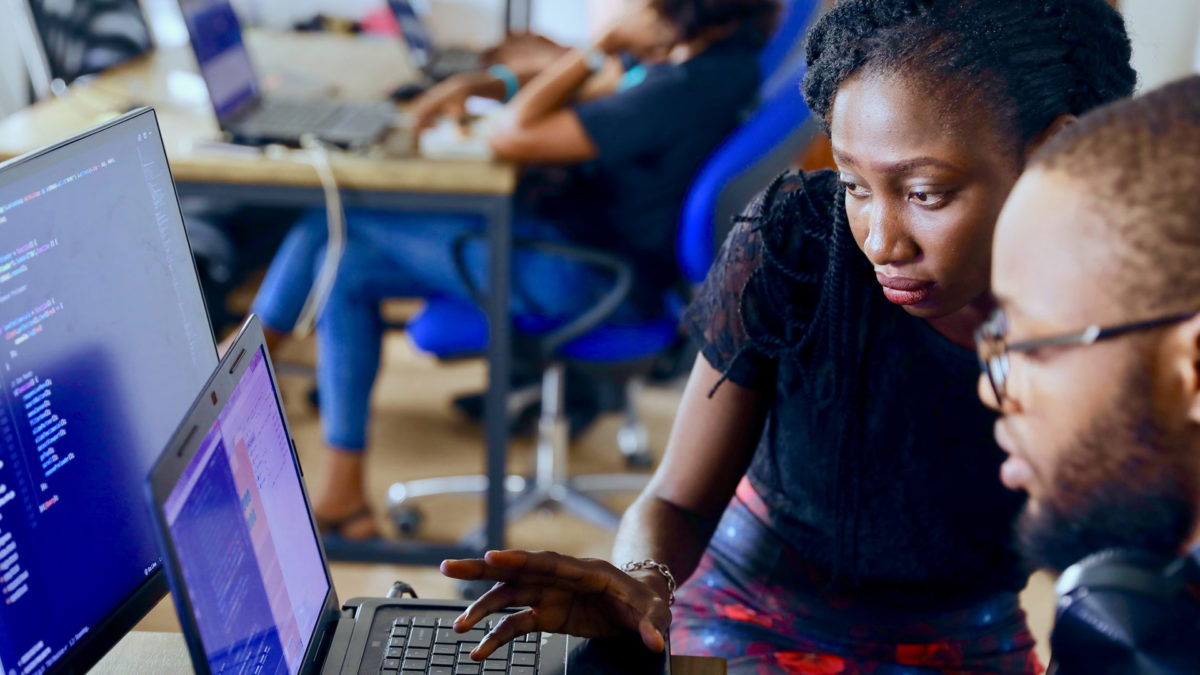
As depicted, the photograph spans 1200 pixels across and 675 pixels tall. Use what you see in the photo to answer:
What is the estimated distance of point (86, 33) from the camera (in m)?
2.56

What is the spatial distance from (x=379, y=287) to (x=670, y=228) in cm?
57

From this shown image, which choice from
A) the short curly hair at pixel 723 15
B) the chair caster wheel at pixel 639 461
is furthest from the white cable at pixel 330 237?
the chair caster wheel at pixel 639 461

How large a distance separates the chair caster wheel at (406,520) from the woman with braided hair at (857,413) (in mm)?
1237

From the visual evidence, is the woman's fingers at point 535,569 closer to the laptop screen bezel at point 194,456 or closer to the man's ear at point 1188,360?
the laptop screen bezel at point 194,456

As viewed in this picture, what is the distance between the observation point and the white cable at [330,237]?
1942mm

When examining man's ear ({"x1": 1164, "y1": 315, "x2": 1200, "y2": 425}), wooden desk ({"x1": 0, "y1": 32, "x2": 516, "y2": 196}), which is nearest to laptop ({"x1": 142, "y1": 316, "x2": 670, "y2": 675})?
man's ear ({"x1": 1164, "y1": 315, "x2": 1200, "y2": 425})

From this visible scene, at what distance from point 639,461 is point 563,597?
5.85 feet

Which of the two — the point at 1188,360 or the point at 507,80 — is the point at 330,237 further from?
the point at 1188,360

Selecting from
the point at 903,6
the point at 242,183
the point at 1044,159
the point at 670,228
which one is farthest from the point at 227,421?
the point at 670,228

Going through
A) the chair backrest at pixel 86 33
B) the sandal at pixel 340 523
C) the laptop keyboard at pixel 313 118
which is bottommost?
the sandal at pixel 340 523

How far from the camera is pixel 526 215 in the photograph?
2.28 meters

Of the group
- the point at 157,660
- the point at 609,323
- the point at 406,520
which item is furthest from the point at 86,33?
the point at 157,660

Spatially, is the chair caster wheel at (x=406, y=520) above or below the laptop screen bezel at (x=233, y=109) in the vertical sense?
below

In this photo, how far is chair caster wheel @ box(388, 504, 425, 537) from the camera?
233cm
